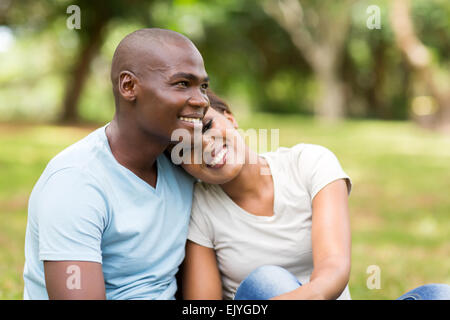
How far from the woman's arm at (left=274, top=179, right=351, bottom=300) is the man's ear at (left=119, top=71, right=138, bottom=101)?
2.95 ft

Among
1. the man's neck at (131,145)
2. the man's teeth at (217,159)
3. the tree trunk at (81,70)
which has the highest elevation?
the tree trunk at (81,70)

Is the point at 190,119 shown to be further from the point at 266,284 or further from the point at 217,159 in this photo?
the point at 266,284

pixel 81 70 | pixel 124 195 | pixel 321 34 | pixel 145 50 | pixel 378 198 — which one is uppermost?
pixel 321 34

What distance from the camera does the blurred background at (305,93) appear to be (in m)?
5.53

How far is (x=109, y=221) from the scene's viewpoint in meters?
2.01

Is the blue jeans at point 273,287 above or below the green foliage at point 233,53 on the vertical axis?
below

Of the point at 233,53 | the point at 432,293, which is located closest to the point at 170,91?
the point at 432,293

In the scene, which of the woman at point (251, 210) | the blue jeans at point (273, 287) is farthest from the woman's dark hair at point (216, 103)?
the blue jeans at point (273, 287)

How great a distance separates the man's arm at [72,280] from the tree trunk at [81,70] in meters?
13.5

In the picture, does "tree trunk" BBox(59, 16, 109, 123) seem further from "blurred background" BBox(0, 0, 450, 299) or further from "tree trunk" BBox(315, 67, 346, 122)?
"tree trunk" BBox(315, 67, 346, 122)

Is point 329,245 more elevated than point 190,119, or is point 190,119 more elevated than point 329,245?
point 190,119

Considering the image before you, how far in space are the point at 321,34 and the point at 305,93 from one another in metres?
9.85

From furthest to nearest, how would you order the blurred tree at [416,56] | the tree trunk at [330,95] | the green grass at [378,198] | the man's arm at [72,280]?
1. the tree trunk at [330,95]
2. the blurred tree at [416,56]
3. the green grass at [378,198]
4. the man's arm at [72,280]

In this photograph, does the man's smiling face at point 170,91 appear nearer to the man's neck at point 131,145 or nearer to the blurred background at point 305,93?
the man's neck at point 131,145
